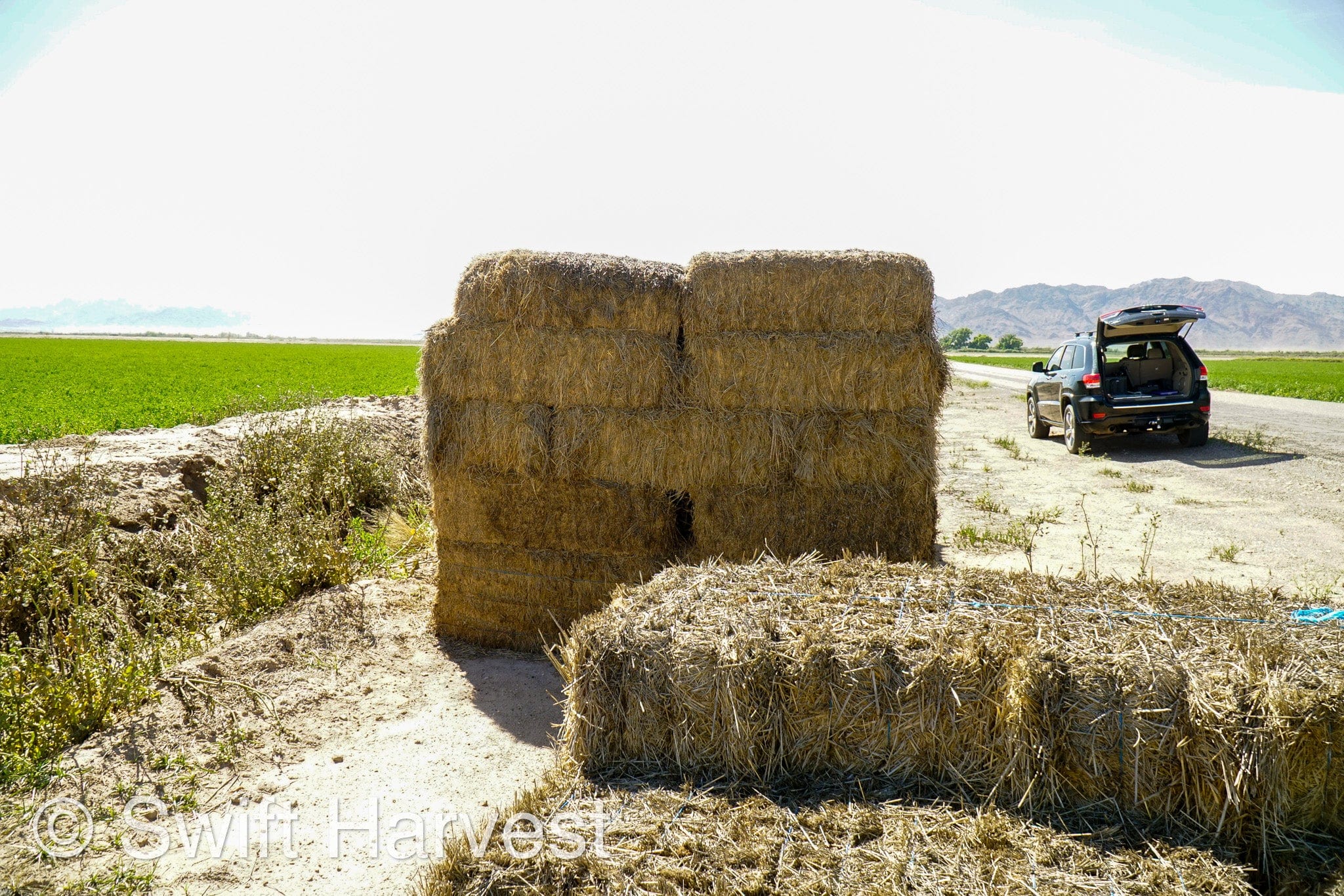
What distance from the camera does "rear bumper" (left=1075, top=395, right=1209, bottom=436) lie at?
44.7ft

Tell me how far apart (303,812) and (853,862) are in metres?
2.92

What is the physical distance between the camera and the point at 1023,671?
321 cm

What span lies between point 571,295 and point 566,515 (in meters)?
1.76

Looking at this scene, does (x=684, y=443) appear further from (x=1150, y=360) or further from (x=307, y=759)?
(x=1150, y=360)

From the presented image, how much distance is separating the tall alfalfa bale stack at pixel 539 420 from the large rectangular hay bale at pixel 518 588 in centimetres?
1

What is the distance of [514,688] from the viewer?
5844 millimetres

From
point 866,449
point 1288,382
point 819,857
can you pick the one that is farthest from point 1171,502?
point 1288,382

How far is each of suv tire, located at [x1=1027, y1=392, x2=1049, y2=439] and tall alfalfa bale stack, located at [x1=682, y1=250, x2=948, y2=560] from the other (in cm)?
1161

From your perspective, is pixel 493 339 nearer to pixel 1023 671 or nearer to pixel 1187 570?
pixel 1023 671

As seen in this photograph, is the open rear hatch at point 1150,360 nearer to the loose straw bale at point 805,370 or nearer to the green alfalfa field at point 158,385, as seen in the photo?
the loose straw bale at point 805,370

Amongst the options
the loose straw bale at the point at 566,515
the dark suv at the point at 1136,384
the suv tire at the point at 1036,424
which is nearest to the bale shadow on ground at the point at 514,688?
the loose straw bale at the point at 566,515

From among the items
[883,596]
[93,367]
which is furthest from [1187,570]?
[93,367]

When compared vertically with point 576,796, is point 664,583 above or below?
above

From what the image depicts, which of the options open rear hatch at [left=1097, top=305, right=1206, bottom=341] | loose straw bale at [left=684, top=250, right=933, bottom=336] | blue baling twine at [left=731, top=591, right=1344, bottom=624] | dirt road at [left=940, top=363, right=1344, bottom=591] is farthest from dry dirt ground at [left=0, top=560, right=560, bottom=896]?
open rear hatch at [left=1097, top=305, right=1206, bottom=341]
